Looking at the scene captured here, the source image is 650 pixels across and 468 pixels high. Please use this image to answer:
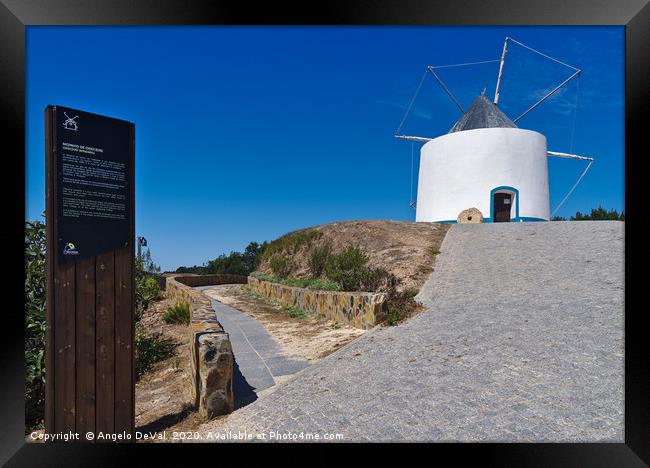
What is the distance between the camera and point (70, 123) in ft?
10.6

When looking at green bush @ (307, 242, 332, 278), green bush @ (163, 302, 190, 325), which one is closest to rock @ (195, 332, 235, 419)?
green bush @ (163, 302, 190, 325)

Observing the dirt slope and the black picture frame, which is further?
the dirt slope

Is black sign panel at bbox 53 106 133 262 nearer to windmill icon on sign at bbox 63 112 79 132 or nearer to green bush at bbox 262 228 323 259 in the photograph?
windmill icon on sign at bbox 63 112 79 132

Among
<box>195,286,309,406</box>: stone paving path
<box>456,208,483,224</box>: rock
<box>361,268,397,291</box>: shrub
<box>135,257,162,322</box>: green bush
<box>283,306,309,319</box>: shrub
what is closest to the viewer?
<box>195,286,309,406</box>: stone paving path

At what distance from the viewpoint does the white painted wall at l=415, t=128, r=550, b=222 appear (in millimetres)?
21125

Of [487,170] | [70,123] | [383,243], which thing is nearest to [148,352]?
[70,123]

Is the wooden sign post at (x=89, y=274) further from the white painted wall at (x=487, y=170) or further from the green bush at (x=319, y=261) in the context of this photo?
the white painted wall at (x=487, y=170)

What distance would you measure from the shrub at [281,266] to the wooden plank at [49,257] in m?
12.2

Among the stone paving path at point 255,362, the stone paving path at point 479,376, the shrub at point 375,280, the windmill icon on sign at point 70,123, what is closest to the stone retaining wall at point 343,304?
the stone paving path at point 479,376

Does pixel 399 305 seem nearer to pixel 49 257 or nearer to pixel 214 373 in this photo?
pixel 214 373

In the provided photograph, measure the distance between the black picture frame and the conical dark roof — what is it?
2033cm

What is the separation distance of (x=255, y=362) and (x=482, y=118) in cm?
2161

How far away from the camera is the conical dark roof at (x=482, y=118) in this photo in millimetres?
22750
